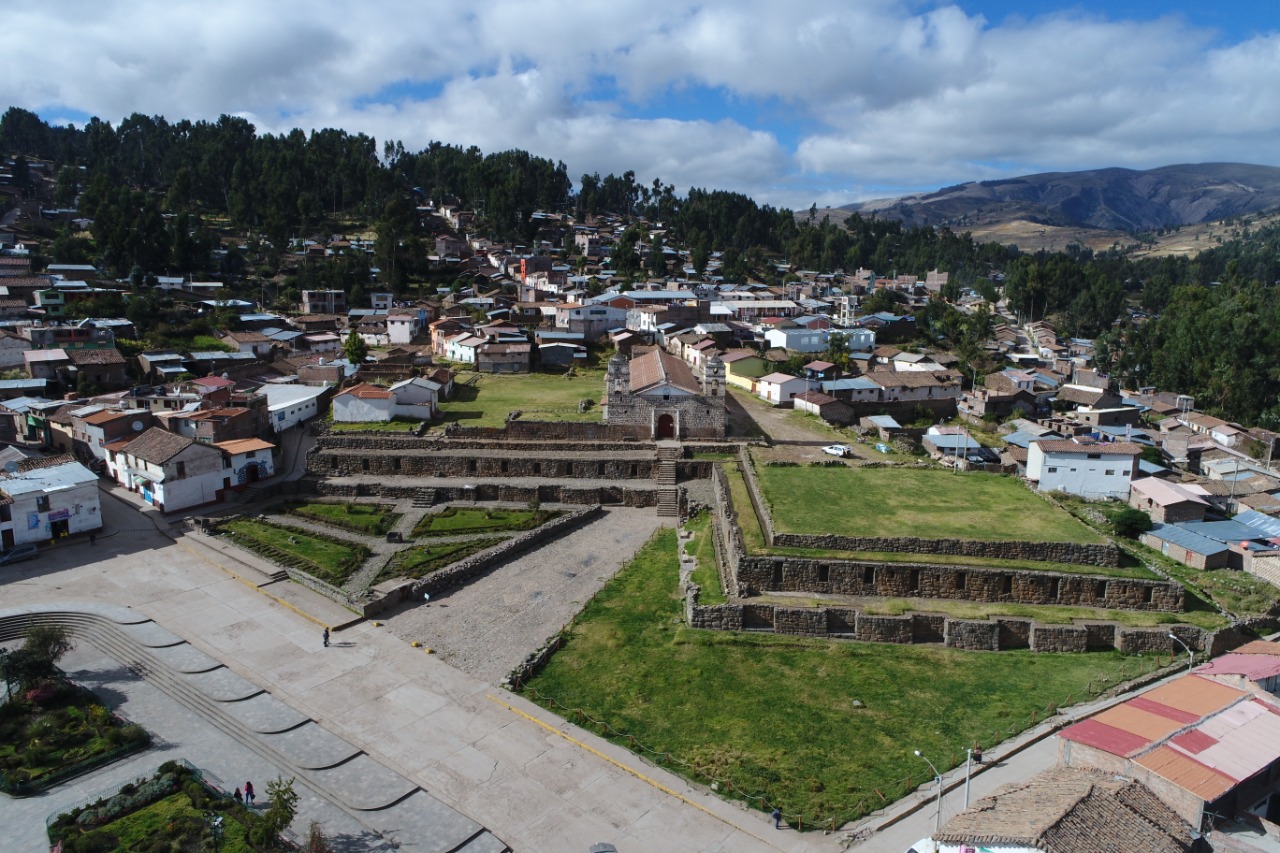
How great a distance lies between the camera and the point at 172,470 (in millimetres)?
32062

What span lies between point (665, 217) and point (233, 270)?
6770cm

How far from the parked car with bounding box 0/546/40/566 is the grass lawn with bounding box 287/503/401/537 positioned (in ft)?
27.6

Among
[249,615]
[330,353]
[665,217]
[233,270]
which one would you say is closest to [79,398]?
[330,353]

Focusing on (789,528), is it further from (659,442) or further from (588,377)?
(588,377)

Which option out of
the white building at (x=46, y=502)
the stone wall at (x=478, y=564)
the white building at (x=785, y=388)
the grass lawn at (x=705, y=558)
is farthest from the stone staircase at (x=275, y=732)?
the white building at (x=785, y=388)

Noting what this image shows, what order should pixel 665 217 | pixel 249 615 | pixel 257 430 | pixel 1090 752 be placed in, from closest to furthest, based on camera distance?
pixel 1090 752
pixel 249 615
pixel 257 430
pixel 665 217

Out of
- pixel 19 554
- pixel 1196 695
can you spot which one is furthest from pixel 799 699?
pixel 19 554

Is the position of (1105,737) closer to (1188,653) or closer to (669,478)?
(1188,653)

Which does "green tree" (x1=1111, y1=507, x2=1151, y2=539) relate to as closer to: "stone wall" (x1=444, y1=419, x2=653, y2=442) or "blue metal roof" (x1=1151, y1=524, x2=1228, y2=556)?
"blue metal roof" (x1=1151, y1=524, x2=1228, y2=556)

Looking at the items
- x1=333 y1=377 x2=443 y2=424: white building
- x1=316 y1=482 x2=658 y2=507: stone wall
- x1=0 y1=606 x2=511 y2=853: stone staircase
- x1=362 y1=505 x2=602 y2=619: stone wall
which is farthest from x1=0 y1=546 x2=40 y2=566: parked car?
x1=333 y1=377 x2=443 y2=424: white building

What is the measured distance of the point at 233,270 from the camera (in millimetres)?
72062

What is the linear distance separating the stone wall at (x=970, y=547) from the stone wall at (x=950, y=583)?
2.63ft

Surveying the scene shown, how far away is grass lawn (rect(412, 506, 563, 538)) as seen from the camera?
3138cm

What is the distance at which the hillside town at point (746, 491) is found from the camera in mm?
16656
